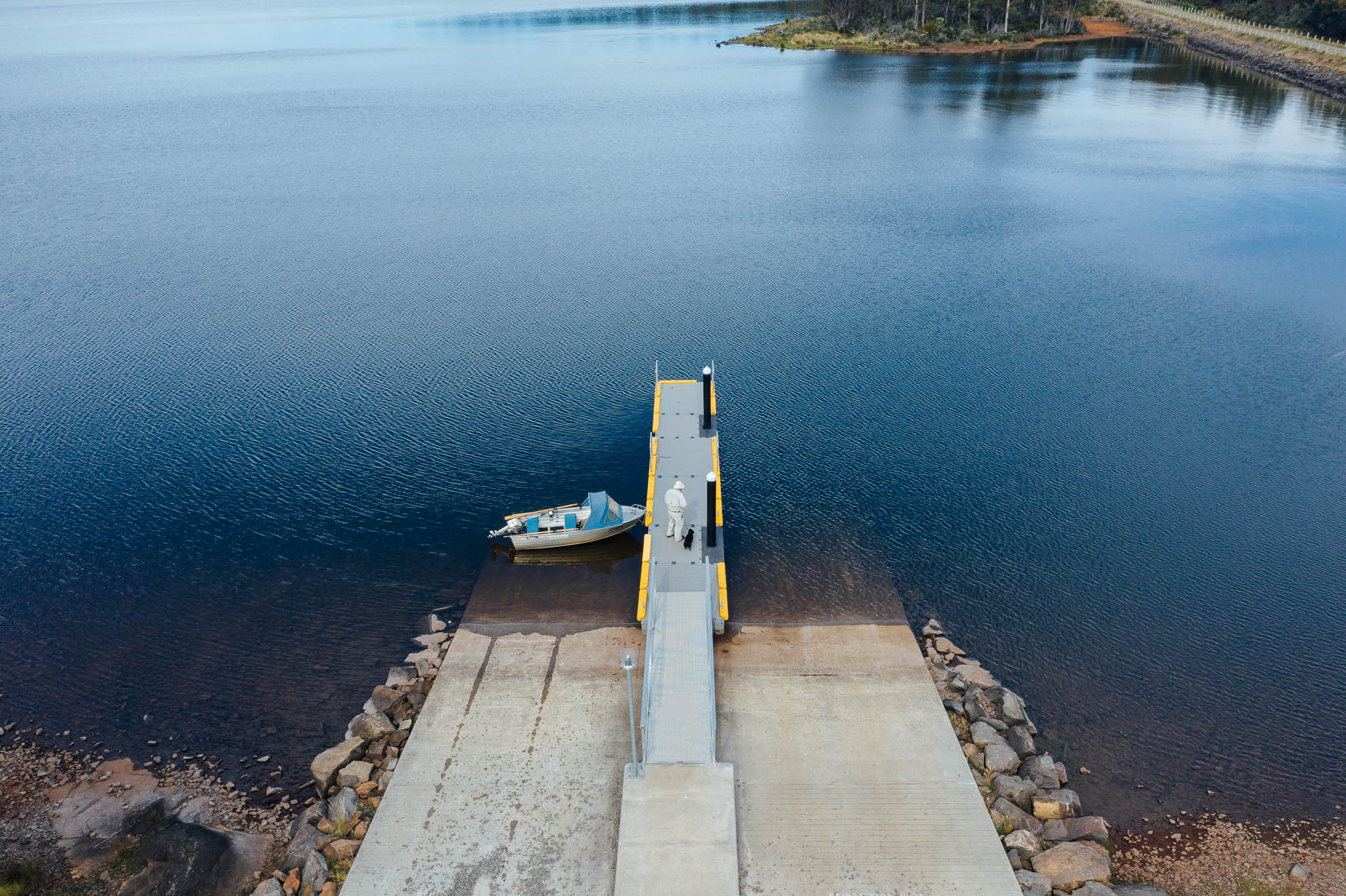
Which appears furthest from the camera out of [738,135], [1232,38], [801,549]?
[1232,38]

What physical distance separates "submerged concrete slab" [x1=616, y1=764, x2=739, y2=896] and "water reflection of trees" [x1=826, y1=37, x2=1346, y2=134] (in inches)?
3167

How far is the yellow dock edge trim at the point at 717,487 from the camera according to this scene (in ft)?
75.8

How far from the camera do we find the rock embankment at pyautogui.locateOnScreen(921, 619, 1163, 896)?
15.5 m

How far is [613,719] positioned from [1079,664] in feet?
40.0

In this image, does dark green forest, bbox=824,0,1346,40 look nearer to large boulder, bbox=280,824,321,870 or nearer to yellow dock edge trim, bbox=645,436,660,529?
yellow dock edge trim, bbox=645,436,660,529

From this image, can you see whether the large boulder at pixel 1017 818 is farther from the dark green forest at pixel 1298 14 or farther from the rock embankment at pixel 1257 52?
the dark green forest at pixel 1298 14

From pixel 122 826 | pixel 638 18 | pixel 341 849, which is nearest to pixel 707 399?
pixel 341 849

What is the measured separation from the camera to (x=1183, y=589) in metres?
24.0

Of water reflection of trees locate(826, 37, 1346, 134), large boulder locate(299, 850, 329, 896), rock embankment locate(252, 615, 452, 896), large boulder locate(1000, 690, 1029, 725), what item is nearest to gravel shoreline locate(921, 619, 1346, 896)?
large boulder locate(1000, 690, 1029, 725)

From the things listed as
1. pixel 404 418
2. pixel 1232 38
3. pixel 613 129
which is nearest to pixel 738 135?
pixel 613 129

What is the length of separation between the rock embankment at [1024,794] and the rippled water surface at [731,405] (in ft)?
4.39

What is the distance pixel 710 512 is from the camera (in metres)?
23.2

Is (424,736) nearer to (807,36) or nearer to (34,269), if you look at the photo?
(34,269)

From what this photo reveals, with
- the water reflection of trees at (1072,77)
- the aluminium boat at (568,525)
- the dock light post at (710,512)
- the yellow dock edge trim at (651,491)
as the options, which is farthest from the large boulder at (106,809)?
the water reflection of trees at (1072,77)
